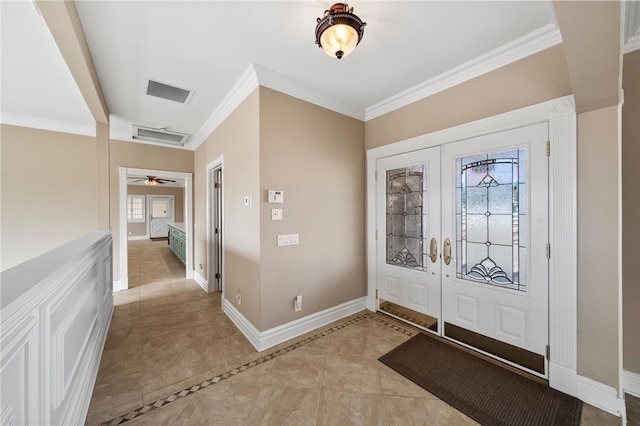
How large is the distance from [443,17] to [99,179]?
4.17m

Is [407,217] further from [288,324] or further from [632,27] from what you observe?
[632,27]

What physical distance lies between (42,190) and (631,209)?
22.2ft

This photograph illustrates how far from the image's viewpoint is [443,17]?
6.01 ft

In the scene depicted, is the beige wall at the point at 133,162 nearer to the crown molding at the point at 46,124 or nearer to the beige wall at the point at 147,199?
the crown molding at the point at 46,124

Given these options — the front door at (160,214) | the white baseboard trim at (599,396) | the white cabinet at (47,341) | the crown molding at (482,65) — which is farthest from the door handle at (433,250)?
the front door at (160,214)

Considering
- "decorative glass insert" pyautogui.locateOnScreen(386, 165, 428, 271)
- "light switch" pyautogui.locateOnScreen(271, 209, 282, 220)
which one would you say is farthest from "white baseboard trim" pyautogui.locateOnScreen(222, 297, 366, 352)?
"light switch" pyautogui.locateOnScreen(271, 209, 282, 220)

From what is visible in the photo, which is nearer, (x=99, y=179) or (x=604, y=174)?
(x=604, y=174)

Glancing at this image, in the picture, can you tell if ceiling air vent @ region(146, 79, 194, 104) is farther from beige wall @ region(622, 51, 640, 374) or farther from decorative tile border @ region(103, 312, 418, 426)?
beige wall @ region(622, 51, 640, 374)

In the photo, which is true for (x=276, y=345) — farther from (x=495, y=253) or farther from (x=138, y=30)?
(x=138, y=30)

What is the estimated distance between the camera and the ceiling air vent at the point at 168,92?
9.16ft

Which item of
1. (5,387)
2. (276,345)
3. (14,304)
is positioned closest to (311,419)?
(276,345)

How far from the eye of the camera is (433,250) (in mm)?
2688

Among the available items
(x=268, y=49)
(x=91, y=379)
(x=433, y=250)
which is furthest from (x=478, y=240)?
(x=91, y=379)

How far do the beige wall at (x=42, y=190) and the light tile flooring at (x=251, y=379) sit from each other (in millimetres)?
2007
